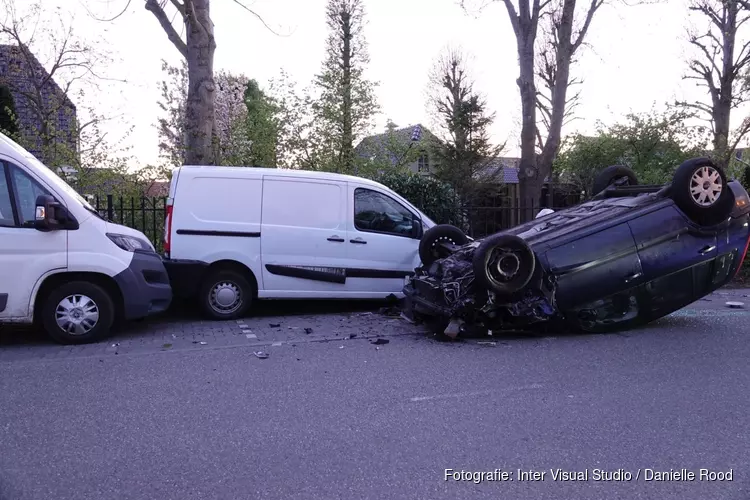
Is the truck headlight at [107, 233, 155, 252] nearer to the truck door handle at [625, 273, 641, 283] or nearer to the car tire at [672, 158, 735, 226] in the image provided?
the truck door handle at [625, 273, 641, 283]

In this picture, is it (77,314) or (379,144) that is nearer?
(77,314)

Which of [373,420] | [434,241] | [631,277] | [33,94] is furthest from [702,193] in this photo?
[33,94]

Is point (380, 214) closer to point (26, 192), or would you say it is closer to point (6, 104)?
point (26, 192)

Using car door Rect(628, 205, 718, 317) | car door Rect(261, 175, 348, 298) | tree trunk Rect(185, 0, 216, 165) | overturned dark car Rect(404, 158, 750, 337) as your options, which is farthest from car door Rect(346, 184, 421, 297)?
tree trunk Rect(185, 0, 216, 165)

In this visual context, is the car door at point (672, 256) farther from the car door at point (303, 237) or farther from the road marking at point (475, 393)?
the car door at point (303, 237)

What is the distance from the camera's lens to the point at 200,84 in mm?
10812

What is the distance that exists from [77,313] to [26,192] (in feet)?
4.61

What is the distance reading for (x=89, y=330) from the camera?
697 centimetres

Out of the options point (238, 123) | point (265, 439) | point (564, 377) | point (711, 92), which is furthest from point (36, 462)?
point (711, 92)

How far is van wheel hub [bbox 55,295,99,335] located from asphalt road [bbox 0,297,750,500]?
1.90 feet

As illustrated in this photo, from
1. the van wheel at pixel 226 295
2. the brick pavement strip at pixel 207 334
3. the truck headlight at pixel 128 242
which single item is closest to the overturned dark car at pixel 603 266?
the brick pavement strip at pixel 207 334

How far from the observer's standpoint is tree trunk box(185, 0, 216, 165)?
10.8 metres

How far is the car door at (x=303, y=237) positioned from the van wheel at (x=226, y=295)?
289mm

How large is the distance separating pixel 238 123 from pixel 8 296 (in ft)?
44.5
